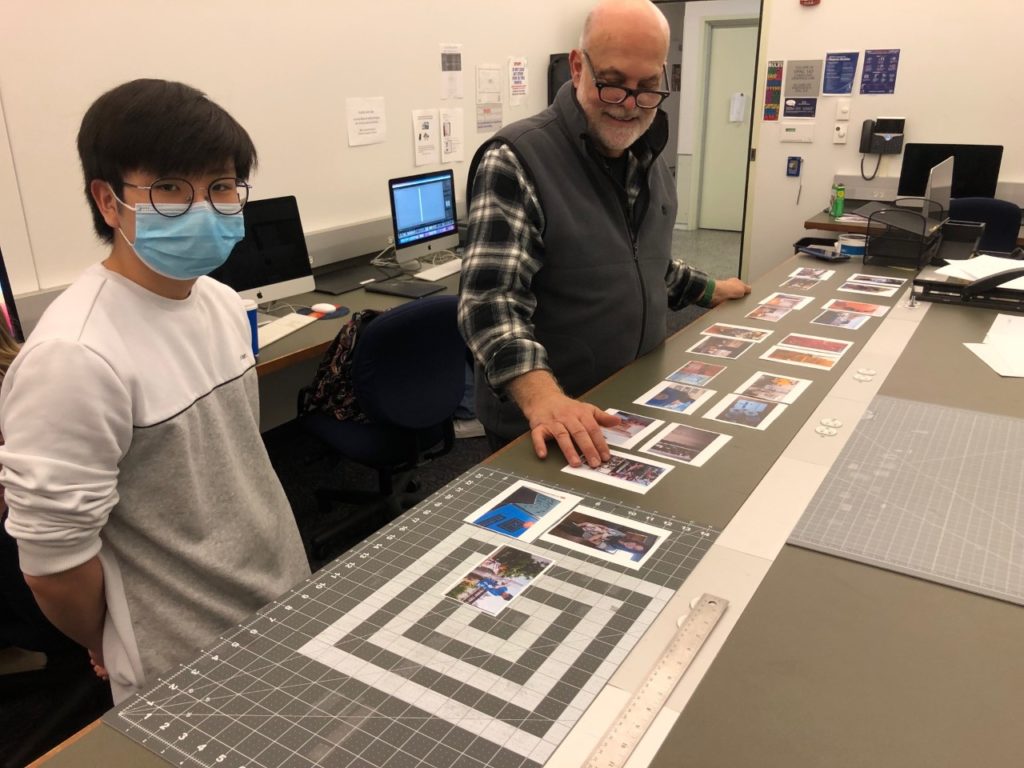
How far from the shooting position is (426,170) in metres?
4.12

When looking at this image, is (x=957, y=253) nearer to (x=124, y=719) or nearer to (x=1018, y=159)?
(x=1018, y=159)

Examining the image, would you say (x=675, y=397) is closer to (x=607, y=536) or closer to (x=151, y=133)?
(x=607, y=536)

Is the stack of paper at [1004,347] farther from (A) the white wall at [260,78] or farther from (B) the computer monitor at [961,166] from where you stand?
(B) the computer monitor at [961,166]

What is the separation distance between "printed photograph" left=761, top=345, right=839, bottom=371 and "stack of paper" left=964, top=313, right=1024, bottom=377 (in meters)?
0.35

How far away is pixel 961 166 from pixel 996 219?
712 mm

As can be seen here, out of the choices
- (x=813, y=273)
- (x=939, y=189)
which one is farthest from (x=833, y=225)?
(x=813, y=273)

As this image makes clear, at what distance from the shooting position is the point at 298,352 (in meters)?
2.57

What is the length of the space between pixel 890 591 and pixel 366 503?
7.26 ft

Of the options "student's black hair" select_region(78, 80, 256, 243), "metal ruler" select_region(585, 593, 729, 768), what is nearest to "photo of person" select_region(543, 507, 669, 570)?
"metal ruler" select_region(585, 593, 729, 768)

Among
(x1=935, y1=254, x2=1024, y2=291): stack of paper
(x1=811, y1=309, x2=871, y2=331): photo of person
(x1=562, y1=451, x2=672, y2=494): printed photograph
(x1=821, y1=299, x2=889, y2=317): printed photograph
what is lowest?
(x1=562, y1=451, x2=672, y2=494): printed photograph

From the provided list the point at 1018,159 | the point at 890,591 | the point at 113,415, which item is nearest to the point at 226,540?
the point at 113,415

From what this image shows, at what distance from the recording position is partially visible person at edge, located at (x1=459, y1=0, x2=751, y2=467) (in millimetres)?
1494

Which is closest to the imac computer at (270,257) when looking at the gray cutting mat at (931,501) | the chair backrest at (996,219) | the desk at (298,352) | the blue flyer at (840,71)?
the desk at (298,352)

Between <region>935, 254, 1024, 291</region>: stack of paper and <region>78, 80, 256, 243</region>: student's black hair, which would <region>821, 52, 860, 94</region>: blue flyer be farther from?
<region>78, 80, 256, 243</region>: student's black hair
